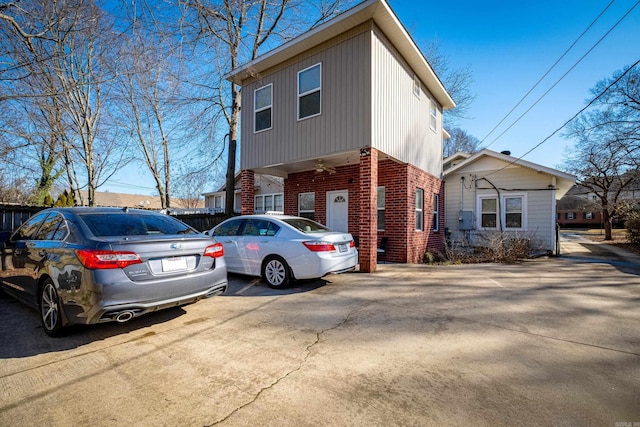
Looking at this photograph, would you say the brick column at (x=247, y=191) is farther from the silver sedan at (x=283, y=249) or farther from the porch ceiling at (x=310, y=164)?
the silver sedan at (x=283, y=249)

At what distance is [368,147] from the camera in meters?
7.53

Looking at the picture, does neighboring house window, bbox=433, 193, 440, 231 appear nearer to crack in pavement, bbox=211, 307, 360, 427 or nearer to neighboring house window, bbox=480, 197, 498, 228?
neighboring house window, bbox=480, 197, 498, 228

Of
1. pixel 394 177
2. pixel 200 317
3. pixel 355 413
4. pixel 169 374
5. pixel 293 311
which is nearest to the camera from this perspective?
pixel 355 413

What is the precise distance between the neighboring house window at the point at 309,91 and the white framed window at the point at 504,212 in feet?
29.7

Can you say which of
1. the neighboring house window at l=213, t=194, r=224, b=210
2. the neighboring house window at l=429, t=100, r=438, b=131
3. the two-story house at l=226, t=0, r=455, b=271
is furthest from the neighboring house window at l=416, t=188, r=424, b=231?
the neighboring house window at l=213, t=194, r=224, b=210

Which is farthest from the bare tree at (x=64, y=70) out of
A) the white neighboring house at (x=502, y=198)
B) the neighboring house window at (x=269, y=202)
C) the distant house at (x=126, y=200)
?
the distant house at (x=126, y=200)

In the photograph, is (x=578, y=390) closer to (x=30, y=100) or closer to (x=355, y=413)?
(x=355, y=413)

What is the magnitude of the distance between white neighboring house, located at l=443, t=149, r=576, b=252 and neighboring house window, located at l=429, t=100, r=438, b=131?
101 inches

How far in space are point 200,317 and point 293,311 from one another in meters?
1.32

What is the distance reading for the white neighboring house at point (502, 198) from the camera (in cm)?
1212

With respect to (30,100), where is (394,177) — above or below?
below

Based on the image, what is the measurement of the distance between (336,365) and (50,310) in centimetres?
337

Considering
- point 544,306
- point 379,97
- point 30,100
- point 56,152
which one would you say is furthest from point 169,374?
point 56,152

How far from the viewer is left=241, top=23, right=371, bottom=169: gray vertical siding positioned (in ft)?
25.1
